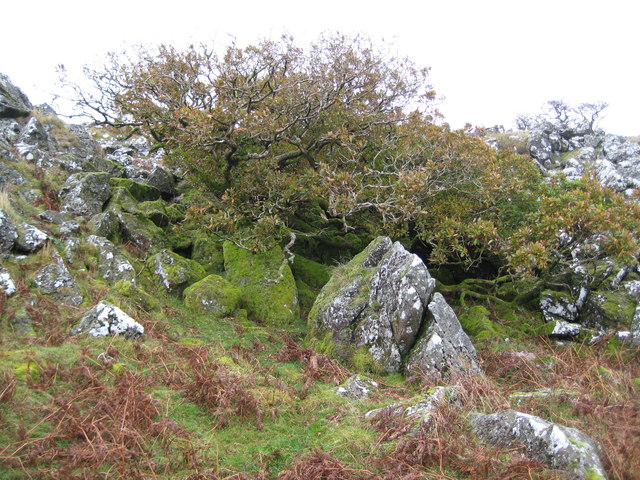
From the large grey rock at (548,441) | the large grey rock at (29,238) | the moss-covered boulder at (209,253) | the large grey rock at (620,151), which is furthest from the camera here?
the large grey rock at (620,151)

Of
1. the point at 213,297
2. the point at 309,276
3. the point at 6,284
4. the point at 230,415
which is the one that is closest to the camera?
the point at 230,415

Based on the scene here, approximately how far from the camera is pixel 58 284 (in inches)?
399

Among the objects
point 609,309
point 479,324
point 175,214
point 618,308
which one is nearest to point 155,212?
point 175,214

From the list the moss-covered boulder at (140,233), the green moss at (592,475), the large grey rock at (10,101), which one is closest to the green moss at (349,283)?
the moss-covered boulder at (140,233)

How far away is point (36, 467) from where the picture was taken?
4.69 m

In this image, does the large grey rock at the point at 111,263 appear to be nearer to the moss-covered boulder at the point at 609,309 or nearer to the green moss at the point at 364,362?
the green moss at the point at 364,362

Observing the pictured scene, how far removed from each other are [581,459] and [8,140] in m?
22.4

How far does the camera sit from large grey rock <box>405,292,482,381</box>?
9367mm

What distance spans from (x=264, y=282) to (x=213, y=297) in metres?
1.99

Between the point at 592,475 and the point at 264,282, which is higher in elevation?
the point at 592,475

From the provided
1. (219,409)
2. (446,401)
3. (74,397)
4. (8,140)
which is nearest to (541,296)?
(446,401)

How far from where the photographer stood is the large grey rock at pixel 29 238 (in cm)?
1097

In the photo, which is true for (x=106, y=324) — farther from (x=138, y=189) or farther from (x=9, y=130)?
(x=9, y=130)

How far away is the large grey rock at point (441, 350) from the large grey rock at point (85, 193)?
40.2 feet
